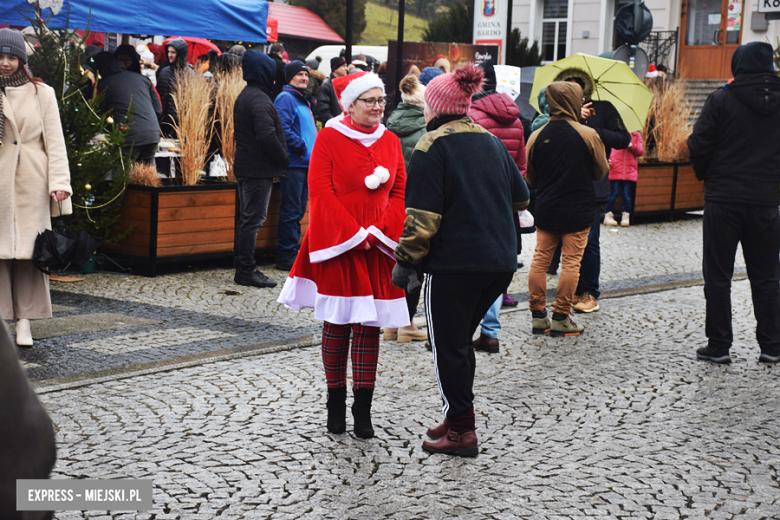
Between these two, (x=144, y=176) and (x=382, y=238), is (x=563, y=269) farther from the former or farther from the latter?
(x=144, y=176)

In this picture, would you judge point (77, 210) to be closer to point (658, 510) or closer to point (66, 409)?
point (66, 409)

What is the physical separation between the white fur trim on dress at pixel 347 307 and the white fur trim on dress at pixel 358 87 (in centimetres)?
94

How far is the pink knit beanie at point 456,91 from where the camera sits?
4.49 metres

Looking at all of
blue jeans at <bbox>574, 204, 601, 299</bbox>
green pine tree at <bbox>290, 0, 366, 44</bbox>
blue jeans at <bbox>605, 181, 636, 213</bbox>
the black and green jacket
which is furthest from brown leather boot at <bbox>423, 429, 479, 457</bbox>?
green pine tree at <bbox>290, 0, 366, 44</bbox>

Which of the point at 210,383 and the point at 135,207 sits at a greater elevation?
the point at 135,207

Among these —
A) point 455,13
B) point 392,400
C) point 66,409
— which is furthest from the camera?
point 455,13

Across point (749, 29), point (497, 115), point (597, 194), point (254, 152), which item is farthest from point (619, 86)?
point (749, 29)

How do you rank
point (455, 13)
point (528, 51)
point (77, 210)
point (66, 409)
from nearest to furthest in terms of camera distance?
point (66, 409) → point (77, 210) → point (528, 51) → point (455, 13)

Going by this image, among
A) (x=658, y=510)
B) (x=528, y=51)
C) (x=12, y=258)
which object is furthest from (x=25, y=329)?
(x=528, y=51)

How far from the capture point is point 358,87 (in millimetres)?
4672

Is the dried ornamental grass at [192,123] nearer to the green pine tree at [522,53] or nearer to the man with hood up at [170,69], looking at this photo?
the man with hood up at [170,69]

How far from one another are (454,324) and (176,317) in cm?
360

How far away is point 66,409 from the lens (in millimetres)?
4926

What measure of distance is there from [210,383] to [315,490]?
1801 millimetres
